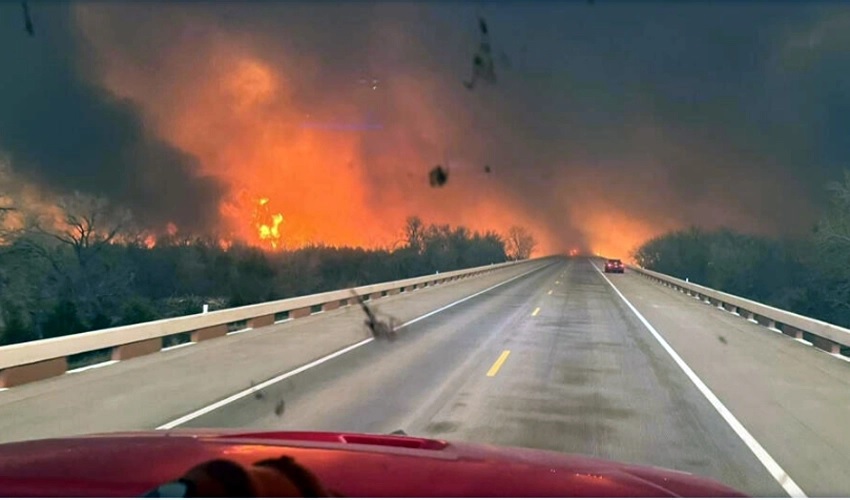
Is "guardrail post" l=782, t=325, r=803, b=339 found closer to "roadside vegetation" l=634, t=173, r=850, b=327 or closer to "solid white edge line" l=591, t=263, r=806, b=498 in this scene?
"solid white edge line" l=591, t=263, r=806, b=498

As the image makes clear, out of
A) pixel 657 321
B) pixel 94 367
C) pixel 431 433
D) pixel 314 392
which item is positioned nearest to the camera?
pixel 431 433

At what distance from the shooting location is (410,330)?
755 inches

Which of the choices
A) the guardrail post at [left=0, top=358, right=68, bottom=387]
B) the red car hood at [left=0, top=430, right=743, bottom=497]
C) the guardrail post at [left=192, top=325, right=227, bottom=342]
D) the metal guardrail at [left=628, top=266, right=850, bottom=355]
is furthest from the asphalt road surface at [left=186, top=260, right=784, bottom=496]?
the guardrail post at [left=192, top=325, right=227, bottom=342]

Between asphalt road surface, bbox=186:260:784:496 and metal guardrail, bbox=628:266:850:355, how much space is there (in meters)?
3.84

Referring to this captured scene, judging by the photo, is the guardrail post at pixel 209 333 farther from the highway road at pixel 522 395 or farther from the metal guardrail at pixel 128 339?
the highway road at pixel 522 395

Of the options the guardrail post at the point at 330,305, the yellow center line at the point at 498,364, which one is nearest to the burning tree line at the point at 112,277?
the guardrail post at the point at 330,305

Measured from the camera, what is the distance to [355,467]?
3314 mm

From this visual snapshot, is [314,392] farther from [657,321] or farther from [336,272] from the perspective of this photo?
[336,272]

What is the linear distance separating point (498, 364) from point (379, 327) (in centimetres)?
817

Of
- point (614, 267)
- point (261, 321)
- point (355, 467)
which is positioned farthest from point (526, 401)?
point (614, 267)

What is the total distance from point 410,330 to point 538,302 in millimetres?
12107

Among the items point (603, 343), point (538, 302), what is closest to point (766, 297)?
point (538, 302)

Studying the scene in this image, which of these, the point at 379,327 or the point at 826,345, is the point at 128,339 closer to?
the point at 379,327

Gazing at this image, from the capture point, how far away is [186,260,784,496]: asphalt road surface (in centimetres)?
715
